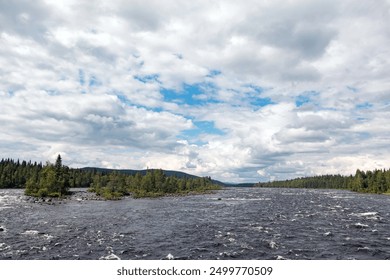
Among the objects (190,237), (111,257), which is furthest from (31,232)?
(190,237)

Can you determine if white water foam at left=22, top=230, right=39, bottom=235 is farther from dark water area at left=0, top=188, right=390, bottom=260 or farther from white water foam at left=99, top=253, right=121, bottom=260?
white water foam at left=99, top=253, right=121, bottom=260

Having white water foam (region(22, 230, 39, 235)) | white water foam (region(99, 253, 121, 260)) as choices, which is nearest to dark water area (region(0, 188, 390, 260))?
white water foam (region(22, 230, 39, 235))

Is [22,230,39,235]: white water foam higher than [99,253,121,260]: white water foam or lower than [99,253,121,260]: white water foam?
lower

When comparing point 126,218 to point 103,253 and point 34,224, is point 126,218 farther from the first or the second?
point 103,253

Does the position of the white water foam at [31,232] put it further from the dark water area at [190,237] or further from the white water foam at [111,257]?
the white water foam at [111,257]

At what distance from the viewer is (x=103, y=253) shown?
115 feet

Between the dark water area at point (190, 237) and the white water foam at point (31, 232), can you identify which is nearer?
the dark water area at point (190, 237)

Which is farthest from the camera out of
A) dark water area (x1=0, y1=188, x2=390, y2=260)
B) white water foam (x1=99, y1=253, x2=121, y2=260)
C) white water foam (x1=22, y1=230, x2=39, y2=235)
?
white water foam (x1=22, y1=230, x2=39, y2=235)

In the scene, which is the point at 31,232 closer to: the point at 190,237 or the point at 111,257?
the point at 111,257

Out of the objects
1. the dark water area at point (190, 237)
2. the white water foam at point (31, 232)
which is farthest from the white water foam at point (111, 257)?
the white water foam at point (31, 232)

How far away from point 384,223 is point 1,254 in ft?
197

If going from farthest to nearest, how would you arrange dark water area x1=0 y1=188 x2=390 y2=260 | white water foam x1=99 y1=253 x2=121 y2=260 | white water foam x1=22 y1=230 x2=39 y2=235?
white water foam x1=22 y1=230 x2=39 y2=235 < dark water area x1=0 y1=188 x2=390 y2=260 < white water foam x1=99 y1=253 x2=121 y2=260

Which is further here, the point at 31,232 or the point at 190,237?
the point at 31,232
